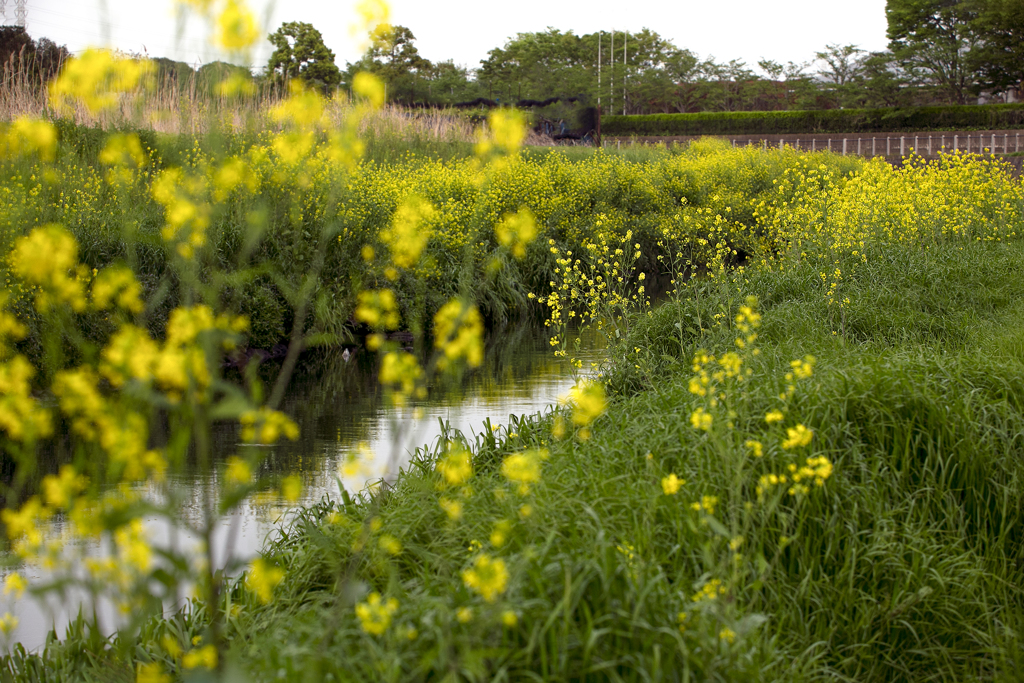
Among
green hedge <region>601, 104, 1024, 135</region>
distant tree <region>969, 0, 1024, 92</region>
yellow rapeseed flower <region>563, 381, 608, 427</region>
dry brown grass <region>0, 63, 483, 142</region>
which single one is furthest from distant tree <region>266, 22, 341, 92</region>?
yellow rapeseed flower <region>563, 381, 608, 427</region>

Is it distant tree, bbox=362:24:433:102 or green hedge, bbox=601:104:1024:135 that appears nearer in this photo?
green hedge, bbox=601:104:1024:135

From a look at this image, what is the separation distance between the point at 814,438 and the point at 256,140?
10.8m

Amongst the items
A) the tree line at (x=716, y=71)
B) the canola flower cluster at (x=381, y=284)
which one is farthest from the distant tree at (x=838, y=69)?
the canola flower cluster at (x=381, y=284)

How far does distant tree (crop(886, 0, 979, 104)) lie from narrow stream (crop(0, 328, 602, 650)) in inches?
→ 1452

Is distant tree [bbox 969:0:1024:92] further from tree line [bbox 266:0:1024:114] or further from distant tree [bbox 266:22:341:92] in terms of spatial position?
distant tree [bbox 266:22:341:92]

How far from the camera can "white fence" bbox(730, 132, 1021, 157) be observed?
3191 cm

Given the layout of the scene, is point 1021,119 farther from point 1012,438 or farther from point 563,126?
point 1012,438

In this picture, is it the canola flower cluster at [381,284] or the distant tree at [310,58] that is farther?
the distant tree at [310,58]

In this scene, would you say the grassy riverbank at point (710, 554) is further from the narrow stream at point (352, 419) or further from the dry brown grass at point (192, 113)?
the dry brown grass at point (192, 113)

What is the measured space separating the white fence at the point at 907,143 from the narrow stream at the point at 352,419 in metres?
26.3

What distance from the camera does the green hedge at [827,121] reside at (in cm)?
3419

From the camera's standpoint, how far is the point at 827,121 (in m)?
37.3

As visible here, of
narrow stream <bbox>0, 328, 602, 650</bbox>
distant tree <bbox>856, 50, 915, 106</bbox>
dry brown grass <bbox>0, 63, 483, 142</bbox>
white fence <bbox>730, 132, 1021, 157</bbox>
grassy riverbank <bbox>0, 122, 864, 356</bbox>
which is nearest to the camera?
narrow stream <bbox>0, 328, 602, 650</bbox>

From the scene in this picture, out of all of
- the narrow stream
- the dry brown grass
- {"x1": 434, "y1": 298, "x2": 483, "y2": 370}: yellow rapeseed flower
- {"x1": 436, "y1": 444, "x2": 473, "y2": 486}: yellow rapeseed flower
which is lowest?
the narrow stream
